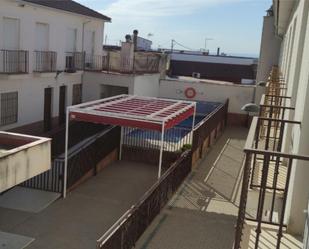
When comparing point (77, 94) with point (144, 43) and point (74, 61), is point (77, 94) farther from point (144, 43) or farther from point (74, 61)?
point (144, 43)

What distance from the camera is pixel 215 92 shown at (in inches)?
1048

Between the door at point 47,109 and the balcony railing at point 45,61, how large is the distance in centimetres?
108

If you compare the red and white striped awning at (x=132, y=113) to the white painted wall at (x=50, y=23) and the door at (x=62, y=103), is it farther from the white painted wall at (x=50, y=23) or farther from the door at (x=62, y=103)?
the door at (x=62, y=103)

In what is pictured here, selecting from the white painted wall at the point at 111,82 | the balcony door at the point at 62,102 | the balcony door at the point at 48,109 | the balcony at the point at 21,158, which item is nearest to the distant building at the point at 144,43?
the white painted wall at the point at 111,82

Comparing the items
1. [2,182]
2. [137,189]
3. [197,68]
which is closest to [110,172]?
[137,189]

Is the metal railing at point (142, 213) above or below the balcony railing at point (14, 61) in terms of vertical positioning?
below

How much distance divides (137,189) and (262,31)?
51.1ft

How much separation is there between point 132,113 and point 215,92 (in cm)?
1363

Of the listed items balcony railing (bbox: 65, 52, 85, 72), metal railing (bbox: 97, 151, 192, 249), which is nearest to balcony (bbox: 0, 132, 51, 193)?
metal railing (bbox: 97, 151, 192, 249)

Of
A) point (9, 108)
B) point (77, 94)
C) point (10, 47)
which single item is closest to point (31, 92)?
point (9, 108)

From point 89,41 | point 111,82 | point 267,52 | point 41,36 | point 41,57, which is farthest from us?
point 267,52

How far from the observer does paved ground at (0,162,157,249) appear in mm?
10227

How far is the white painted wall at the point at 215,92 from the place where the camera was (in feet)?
85.9

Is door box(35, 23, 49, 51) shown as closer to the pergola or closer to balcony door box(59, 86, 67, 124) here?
balcony door box(59, 86, 67, 124)
